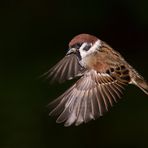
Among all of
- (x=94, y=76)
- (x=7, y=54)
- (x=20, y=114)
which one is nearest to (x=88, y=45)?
(x=94, y=76)

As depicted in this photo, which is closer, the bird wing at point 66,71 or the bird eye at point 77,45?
the bird eye at point 77,45

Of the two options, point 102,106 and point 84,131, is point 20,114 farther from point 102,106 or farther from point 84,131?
point 102,106

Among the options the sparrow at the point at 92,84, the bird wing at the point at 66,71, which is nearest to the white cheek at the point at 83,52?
the sparrow at the point at 92,84

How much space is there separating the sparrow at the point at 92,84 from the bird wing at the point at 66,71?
0.12ft

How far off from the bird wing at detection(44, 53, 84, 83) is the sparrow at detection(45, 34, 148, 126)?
0.12 feet

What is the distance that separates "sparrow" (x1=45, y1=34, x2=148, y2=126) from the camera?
2.36 meters

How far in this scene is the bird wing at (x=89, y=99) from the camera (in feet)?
7.78

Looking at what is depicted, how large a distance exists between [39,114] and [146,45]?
809mm

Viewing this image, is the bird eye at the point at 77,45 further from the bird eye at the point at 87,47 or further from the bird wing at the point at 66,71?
the bird wing at the point at 66,71

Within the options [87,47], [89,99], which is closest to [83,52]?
[87,47]

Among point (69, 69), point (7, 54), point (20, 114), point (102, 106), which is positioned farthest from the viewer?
point (7, 54)

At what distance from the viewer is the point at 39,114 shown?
3.59 metres

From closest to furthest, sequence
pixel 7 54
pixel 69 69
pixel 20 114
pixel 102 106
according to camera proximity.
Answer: pixel 102 106 → pixel 69 69 → pixel 20 114 → pixel 7 54

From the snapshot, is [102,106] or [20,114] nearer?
[102,106]
